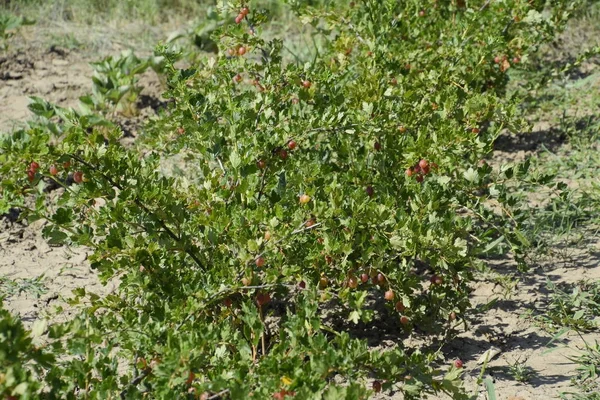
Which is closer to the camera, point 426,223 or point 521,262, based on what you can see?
point 426,223

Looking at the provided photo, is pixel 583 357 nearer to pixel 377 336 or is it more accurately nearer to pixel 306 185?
pixel 377 336

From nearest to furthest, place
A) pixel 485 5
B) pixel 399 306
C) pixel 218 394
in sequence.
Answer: pixel 218 394 → pixel 399 306 → pixel 485 5

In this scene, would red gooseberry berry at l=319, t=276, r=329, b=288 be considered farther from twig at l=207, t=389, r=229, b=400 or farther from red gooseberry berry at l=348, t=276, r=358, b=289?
twig at l=207, t=389, r=229, b=400

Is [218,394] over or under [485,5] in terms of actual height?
under

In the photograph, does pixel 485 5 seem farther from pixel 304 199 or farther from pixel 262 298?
pixel 262 298

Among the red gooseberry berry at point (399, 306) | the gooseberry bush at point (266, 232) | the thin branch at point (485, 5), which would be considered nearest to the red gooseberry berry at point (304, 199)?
the gooseberry bush at point (266, 232)

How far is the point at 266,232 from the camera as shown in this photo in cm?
260


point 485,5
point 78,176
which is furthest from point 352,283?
point 485,5

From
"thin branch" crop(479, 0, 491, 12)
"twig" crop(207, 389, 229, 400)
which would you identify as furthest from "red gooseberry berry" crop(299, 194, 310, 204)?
"thin branch" crop(479, 0, 491, 12)

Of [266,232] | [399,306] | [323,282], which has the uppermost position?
[266,232]

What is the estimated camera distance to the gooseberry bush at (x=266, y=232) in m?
2.21

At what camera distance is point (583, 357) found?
2.93 metres

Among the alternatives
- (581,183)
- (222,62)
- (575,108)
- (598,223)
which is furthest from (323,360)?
(575,108)

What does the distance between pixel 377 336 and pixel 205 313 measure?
2.72 ft
